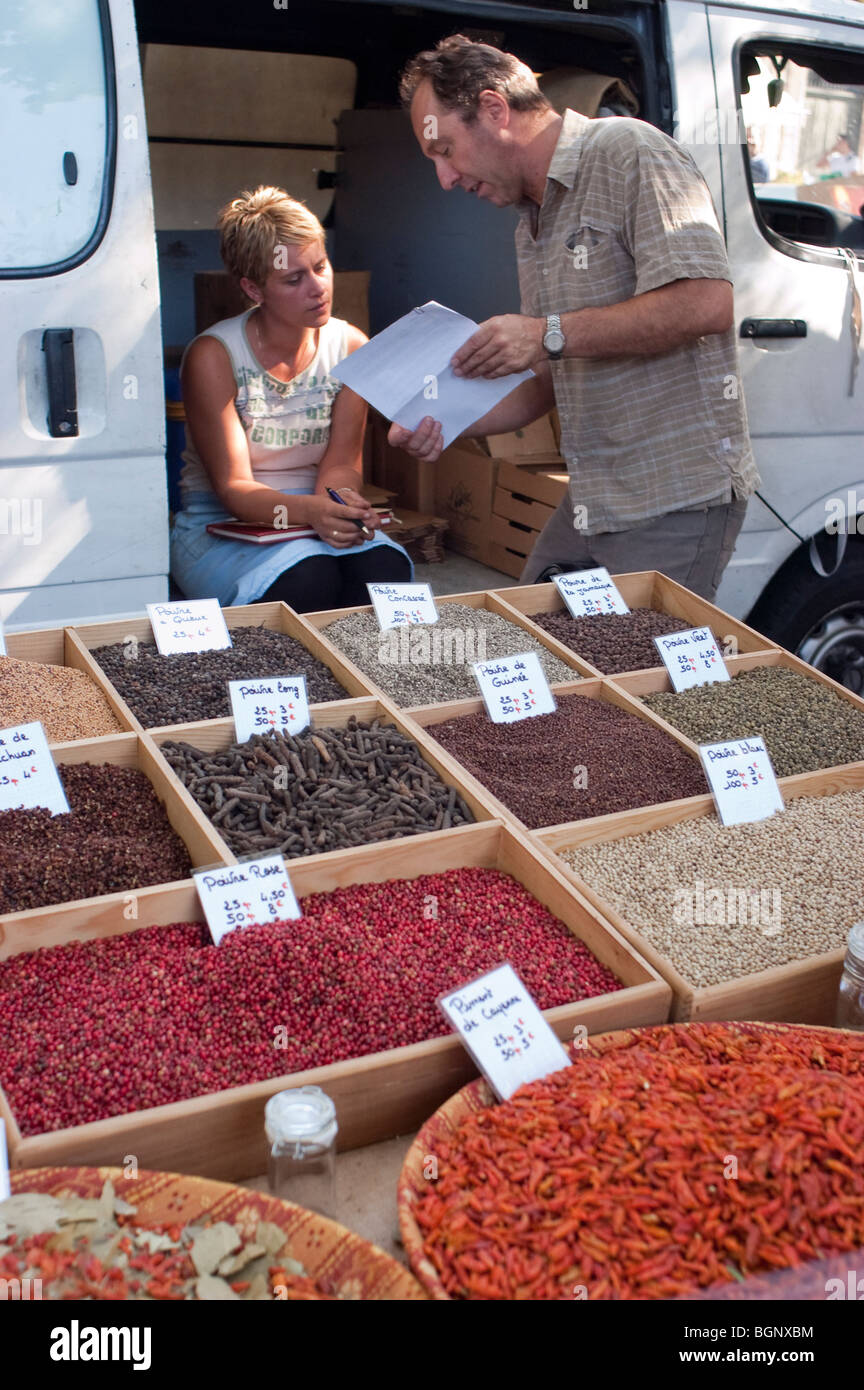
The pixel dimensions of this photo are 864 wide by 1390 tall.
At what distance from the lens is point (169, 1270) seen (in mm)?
1175

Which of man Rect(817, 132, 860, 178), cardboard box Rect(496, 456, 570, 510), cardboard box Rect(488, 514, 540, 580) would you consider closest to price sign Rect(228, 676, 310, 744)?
cardboard box Rect(496, 456, 570, 510)

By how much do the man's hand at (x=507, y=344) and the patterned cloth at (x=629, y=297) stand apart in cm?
26

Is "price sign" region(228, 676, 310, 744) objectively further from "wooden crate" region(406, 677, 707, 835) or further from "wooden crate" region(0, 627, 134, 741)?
"wooden crate" region(0, 627, 134, 741)

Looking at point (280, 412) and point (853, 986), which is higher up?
point (280, 412)

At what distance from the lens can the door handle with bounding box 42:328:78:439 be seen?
2475 millimetres

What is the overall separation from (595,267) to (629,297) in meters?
0.11

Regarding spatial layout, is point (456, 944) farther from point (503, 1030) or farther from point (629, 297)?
point (629, 297)

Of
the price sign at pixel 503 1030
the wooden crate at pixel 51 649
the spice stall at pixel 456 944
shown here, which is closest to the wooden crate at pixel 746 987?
the spice stall at pixel 456 944

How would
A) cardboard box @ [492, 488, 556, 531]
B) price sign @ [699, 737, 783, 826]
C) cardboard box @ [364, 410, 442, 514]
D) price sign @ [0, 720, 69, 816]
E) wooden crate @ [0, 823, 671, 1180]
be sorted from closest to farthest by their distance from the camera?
wooden crate @ [0, 823, 671, 1180]
price sign @ [0, 720, 69, 816]
price sign @ [699, 737, 783, 826]
cardboard box @ [492, 488, 556, 531]
cardboard box @ [364, 410, 442, 514]

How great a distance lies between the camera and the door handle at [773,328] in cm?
328

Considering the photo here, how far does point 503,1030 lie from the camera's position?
1.46 meters

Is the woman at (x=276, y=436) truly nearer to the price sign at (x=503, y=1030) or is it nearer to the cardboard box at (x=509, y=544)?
the cardboard box at (x=509, y=544)

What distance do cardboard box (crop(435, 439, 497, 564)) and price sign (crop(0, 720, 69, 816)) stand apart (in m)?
3.13

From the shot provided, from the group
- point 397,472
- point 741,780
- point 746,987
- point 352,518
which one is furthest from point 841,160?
point 746,987
